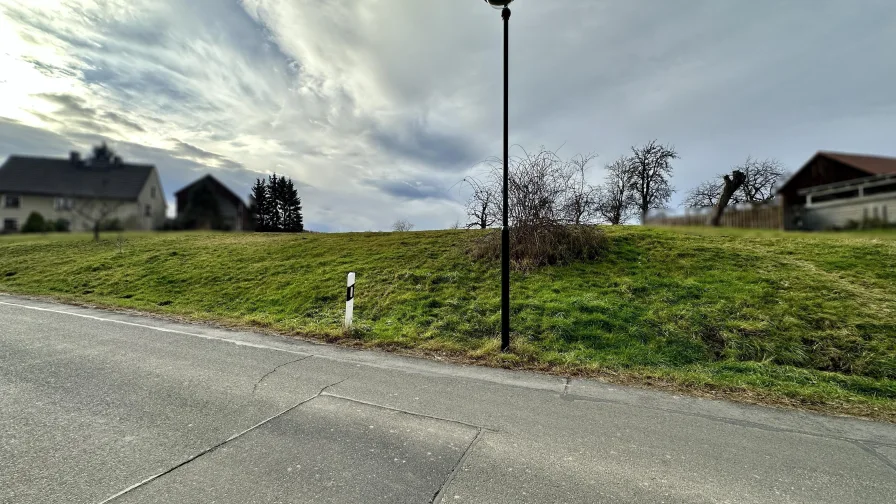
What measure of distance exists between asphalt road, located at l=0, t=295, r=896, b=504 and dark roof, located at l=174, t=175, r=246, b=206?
1.97 m

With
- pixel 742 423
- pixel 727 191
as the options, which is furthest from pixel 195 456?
pixel 742 423

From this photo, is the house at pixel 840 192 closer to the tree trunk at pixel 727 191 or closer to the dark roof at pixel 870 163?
the dark roof at pixel 870 163

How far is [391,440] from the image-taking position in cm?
308

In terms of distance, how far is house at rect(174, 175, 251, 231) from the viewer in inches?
95.5

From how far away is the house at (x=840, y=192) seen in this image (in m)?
1.68

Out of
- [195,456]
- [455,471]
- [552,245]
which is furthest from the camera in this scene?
[552,245]

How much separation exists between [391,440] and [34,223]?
297cm

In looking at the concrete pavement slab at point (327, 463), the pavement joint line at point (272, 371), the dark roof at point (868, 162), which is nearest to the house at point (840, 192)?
the dark roof at point (868, 162)

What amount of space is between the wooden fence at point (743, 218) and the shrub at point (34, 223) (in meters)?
4.73

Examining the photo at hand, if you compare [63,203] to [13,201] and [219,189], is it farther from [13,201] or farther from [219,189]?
[219,189]

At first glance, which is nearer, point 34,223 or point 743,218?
point 34,223

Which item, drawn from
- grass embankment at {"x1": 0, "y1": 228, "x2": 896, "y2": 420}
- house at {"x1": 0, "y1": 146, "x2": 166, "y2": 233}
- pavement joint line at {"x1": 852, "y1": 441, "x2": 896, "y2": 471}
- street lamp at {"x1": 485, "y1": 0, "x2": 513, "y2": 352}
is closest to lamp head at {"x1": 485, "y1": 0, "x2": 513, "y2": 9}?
street lamp at {"x1": 485, "y1": 0, "x2": 513, "y2": 352}

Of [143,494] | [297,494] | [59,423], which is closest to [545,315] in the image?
[297,494]

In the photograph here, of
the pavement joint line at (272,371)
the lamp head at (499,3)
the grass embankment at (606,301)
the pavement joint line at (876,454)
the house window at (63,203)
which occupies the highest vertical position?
the lamp head at (499,3)
